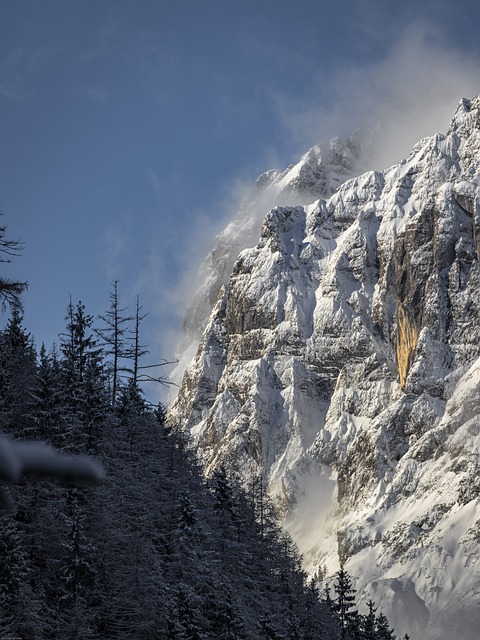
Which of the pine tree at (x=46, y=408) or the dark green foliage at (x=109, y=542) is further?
the pine tree at (x=46, y=408)

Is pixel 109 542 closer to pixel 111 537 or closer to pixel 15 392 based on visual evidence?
pixel 111 537

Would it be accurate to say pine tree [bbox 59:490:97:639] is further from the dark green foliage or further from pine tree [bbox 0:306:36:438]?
pine tree [bbox 0:306:36:438]

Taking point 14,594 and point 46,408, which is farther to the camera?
point 46,408

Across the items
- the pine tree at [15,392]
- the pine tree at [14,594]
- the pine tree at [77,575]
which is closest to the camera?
the pine tree at [14,594]

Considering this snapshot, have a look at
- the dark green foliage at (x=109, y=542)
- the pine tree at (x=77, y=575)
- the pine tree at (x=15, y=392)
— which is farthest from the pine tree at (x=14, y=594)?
the pine tree at (x=15, y=392)

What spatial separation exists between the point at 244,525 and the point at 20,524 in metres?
30.4

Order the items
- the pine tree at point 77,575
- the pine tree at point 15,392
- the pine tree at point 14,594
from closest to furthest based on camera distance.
A: the pine tree at point 14,594
the pine tree at point 77,575
the pine tree at point 15,392

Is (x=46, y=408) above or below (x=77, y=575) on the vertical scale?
above

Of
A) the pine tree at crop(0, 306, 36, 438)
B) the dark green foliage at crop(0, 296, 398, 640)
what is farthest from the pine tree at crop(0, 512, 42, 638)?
the pine tree at crop(0, 306, 36, 438)

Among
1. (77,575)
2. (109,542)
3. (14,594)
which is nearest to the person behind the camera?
(14,594)

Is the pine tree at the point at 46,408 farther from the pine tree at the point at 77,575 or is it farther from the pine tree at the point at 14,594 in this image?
the pine tree at the point at 14,594

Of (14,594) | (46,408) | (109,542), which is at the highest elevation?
(46,408)

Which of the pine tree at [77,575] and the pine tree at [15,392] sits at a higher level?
the pine tree at [15,392]

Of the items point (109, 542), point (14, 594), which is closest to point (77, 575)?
point (109, 542)
